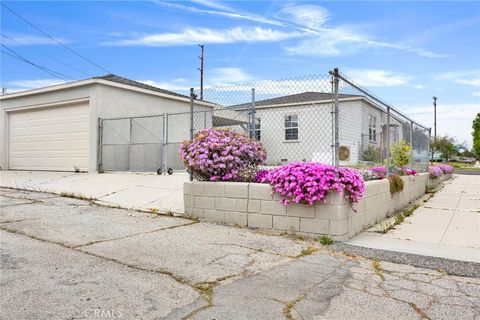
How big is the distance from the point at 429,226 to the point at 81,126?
40.3 ft

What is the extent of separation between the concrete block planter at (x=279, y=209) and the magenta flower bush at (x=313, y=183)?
14cm

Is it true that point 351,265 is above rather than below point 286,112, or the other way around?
below

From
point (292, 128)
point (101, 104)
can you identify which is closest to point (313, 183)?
point (292, 128)

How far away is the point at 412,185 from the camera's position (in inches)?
407

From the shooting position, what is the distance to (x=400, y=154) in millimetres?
9953

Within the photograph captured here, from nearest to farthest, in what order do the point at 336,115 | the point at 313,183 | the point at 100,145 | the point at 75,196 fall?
the point at 313,183 < the point at 336,115 < the point at 75,196 < the point at 100,145

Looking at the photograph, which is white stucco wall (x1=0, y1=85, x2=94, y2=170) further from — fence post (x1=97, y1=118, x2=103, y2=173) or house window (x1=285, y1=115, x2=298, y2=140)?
house window (x1=285, y1=115, x2=298, y2=140)

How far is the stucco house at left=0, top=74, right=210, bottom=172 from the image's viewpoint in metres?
14.2

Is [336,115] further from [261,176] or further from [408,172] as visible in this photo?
[408,172]

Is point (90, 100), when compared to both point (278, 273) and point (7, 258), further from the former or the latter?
point (278, 273)

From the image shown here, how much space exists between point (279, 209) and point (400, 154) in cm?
544

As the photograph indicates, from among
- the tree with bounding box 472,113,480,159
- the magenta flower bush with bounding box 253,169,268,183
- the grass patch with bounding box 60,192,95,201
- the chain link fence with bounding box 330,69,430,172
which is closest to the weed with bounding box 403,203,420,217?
the chain link fence with bounding box 330,69,430,172

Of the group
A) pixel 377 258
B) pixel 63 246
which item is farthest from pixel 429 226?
pixel 63 246

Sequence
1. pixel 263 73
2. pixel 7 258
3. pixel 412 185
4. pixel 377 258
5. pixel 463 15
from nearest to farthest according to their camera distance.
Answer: pixel 7 258 → pixel 377 258 → pixel 463 15 → pixel 412 185 → pixel 263 73
